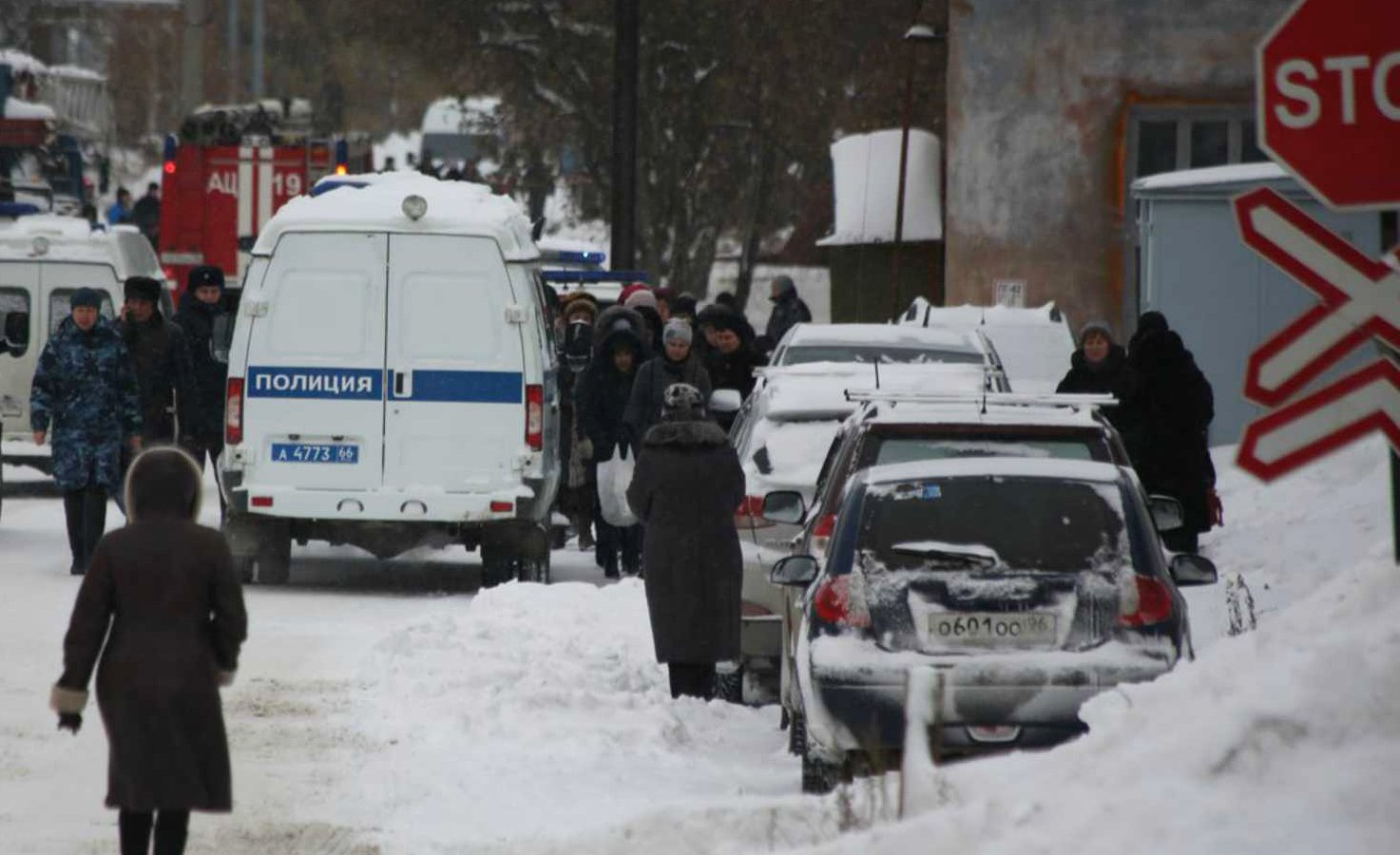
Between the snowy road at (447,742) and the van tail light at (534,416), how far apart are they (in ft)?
3.62

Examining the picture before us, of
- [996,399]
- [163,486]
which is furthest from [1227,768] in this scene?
[996,399]

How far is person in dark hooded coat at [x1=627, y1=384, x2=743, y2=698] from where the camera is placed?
1203 centimetres

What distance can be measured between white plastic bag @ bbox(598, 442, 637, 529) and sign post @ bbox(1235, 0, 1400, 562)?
10.7 metres

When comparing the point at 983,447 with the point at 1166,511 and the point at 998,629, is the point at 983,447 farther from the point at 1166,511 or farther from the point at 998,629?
the point at 1166,511

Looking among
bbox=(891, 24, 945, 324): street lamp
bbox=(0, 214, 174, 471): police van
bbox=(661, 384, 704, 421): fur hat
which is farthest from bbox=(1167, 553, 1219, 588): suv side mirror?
bbox=(891, 24, 945, 324): street lamp

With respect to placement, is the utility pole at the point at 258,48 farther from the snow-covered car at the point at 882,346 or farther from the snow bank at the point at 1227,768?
the snow bank at the point at 1227,768

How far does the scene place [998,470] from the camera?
30.5 ft

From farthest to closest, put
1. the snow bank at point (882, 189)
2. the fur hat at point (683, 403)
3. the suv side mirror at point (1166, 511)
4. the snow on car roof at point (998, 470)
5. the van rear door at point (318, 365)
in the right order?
the snow bank at point (882, 189) → the van rear door at point (318, 365) → the fur hat at point (683, 403) → the suv side mirror at point (1166, 511) → the snow on car roof at point (998, 470)

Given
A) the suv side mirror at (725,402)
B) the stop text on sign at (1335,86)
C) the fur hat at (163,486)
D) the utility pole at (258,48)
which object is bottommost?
the fur hat at (163,486)

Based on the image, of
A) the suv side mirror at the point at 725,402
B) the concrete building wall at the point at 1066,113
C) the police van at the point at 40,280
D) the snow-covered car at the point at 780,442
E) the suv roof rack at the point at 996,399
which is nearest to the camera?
the suv roof rack at the point at 996,399

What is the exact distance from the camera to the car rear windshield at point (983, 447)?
9.94m

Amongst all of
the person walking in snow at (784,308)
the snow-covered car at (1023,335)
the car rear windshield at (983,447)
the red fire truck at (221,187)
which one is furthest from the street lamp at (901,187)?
the car rear windshield at (983,447)

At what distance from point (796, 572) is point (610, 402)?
26.8ft

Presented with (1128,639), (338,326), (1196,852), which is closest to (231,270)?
(338,326)
